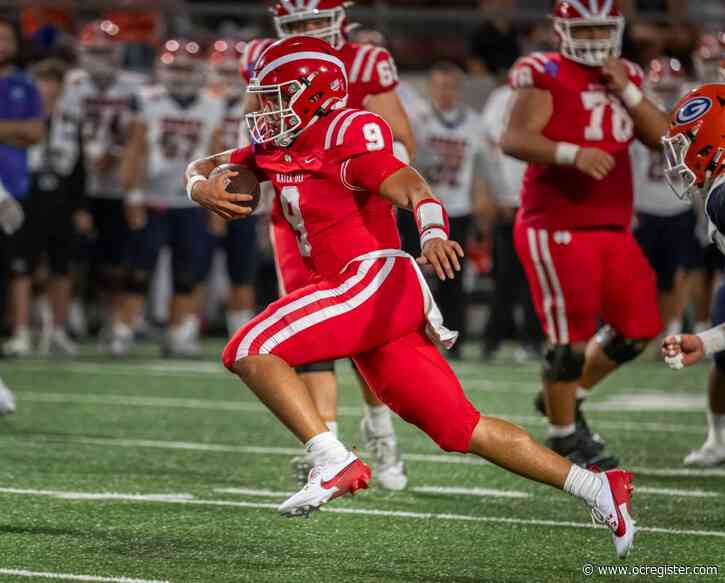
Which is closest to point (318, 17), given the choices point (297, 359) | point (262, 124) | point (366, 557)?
point (262, 124)

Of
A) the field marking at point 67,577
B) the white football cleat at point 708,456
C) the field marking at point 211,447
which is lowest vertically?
the field marking at point 211,447

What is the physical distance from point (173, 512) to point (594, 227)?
77.2 inches

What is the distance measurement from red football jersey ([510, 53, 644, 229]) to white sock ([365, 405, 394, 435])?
3.15 ft

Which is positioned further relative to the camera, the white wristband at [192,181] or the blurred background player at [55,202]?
the blurred background player at [55,202]

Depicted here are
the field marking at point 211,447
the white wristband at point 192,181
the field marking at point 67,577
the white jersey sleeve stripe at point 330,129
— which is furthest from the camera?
the field marking at point 211,447

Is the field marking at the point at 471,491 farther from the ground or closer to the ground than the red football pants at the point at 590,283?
closer to the ground

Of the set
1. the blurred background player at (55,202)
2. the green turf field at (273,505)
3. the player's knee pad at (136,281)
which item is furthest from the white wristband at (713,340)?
the blurred background player at (55,202)

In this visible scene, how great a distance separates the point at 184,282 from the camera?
9.98 m

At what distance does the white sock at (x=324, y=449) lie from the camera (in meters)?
4.05

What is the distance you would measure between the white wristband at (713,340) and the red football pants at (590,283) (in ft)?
4.79

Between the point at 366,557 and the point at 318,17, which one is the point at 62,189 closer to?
the point at 318,17

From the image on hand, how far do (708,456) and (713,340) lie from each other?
171 cm

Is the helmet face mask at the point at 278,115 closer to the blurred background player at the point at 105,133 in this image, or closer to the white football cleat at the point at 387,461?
the white football cleat at the point at 387,461

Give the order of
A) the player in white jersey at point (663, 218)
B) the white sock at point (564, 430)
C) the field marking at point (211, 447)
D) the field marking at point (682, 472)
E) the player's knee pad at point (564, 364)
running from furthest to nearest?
1. the player in white jersey at point (663, 218)
2. the field marking at point (211, 447)
3. the white sock at point (564, 430)
4. the player's knee pad at point (564, 364)
5. the field marking at point (682, 472)
